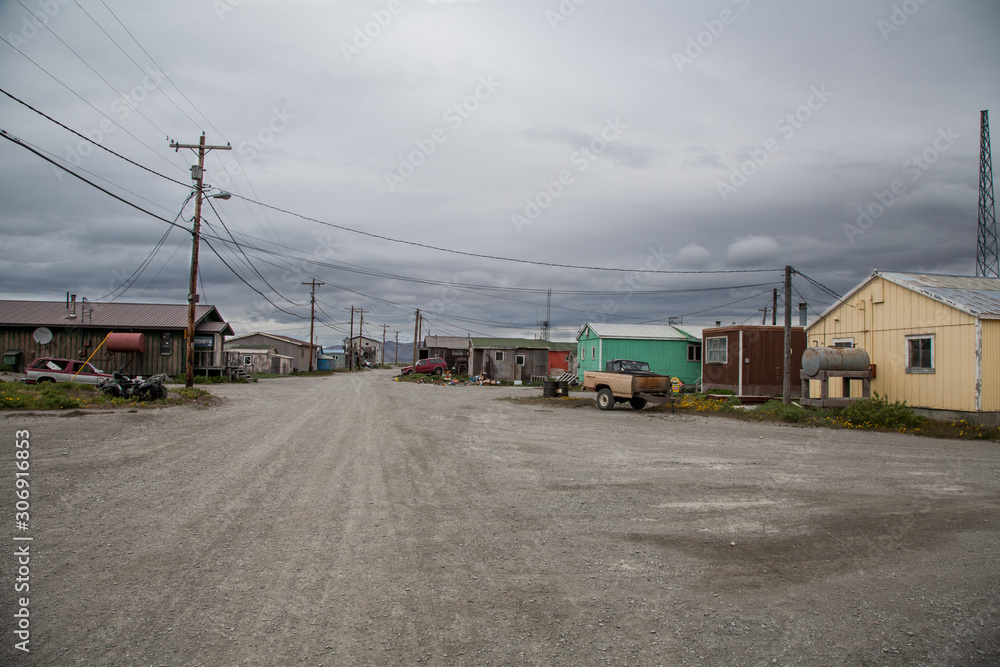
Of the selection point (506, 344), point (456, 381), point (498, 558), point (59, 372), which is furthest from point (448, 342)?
point (498, 558)

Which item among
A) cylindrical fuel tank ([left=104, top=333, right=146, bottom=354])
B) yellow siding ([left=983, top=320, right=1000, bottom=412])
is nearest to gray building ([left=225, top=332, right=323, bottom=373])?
cylindrical fuel tank ([left=104, top=333, right=146, bottom=354])

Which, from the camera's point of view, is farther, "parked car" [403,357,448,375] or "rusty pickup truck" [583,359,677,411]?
"parked car" [403,357,448,375]

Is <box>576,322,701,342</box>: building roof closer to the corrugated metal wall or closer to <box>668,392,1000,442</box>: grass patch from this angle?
the corrugated metal wall

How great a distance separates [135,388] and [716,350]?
24991 millimetres

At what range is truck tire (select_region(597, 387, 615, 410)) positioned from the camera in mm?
20562

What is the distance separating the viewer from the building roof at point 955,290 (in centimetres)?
1581

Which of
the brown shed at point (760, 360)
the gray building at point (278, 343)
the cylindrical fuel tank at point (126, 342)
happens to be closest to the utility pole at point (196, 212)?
the cylindrical fuel tank at point (126, 342)

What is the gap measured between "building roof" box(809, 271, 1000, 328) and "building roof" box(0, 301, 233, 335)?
118 ft

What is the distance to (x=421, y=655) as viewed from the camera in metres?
3.36

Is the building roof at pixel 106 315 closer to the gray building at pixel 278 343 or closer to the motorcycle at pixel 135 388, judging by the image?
the motorcycle at pixel 135 388

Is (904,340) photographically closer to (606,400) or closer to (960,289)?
(960,289)

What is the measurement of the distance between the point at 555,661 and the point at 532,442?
28.1ft

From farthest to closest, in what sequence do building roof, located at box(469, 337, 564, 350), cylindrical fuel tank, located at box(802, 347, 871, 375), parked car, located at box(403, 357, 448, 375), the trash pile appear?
parked car, located at box(403, 357, 448, 375) < building roof, located at box(469, 337, 564, 350) < the trash pile < cylindrical fuel tank, located at box(802, 347, 871, 375)

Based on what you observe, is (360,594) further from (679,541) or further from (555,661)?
(679,541)
